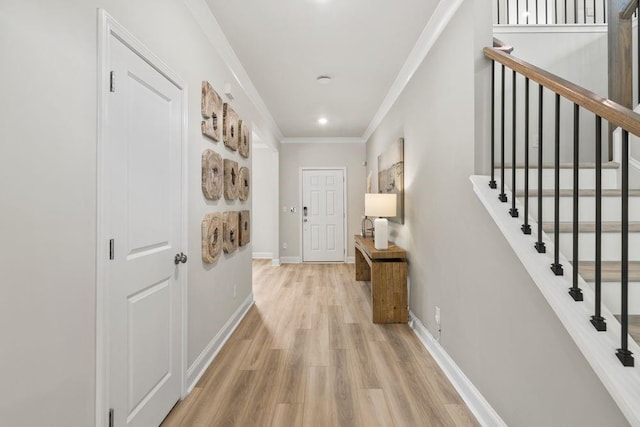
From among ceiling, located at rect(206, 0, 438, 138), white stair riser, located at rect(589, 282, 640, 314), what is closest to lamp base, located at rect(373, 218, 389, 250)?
ceiling, located at rect(206, 0, 438, 138)

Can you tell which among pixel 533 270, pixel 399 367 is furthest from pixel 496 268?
pixel 399 367

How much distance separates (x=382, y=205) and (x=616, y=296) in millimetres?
2490

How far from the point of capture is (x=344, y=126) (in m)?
5.76

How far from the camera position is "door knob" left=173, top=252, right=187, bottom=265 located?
192 cm

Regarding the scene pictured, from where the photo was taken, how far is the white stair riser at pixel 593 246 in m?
1.52

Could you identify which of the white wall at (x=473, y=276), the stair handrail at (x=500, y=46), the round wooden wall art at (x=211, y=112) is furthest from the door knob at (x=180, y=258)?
the stair handrail at (x=500, y=46)

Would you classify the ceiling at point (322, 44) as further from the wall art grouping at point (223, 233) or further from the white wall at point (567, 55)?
the wall art grouping at point (223, 233)

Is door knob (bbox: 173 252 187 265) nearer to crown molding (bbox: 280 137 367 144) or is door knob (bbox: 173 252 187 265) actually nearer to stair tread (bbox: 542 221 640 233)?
stair tread (bbox: 542 221 640 233)

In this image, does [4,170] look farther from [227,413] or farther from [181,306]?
[227,413]

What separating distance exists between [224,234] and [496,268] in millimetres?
2019

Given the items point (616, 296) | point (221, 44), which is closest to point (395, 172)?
point (221, 44)

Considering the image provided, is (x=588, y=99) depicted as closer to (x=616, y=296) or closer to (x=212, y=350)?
(x=616, y=296)

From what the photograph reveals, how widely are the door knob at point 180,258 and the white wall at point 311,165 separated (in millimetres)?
4744

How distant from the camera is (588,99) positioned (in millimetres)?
1112
